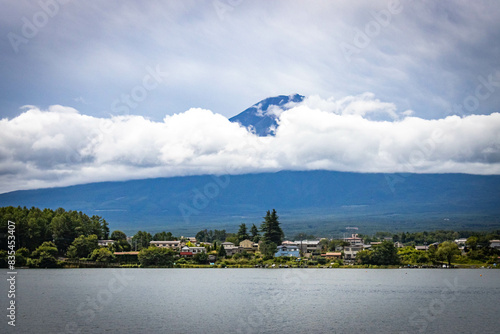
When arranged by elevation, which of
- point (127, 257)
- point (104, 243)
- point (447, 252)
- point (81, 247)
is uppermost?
point (104, 243)

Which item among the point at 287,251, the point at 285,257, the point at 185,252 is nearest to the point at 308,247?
the point at 287,251

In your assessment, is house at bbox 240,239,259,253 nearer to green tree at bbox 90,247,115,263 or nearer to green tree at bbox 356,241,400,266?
green tree at bbox 356,241,400,266

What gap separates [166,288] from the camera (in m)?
46.1

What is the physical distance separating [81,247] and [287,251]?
33.5 m

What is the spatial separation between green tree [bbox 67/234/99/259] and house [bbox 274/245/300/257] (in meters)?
29.0

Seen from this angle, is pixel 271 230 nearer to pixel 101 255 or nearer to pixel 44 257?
pixel 101 255

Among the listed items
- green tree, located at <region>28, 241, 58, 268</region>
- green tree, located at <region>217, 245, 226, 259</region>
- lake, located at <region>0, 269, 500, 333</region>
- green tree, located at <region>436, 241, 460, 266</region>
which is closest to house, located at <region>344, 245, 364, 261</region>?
green tree, located at <region>436, 241, 460, 266</region>

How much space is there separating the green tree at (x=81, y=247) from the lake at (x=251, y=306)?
64.9 feet

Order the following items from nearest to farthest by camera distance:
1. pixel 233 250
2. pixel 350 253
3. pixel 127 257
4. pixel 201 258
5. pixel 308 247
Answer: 1. pixel 127 257
2. pixel 201 258
3. pixel 350 253
4. pixel 233 250
5. pixel 308 247

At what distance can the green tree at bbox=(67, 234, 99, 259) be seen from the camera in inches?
2886

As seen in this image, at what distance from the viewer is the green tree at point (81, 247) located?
7331 cm

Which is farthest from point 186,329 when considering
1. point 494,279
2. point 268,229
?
point 268,229

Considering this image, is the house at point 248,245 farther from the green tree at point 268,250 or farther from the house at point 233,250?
the green tree at point 268,250

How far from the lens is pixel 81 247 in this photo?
244 ft
